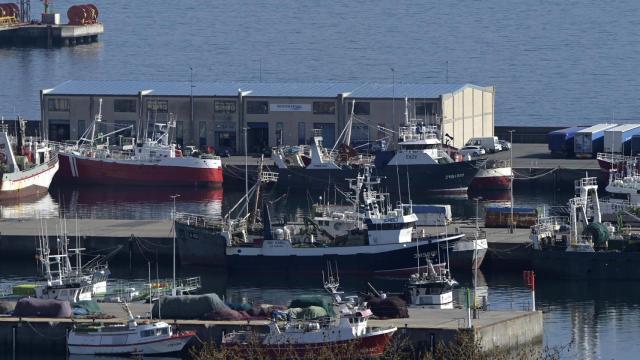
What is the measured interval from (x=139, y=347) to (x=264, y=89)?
50.8 meters

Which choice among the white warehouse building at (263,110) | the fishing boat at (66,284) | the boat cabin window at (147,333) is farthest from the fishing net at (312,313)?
the white warehouse building at (263,110)

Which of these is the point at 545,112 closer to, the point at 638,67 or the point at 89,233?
the point at 638,67

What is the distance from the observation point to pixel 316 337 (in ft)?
199

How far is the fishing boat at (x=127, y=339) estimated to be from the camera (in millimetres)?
62438

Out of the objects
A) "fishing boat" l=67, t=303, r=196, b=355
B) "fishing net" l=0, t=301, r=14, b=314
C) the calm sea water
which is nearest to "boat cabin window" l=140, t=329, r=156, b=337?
"fishing boat" l=67, t=303, r=196, b=355

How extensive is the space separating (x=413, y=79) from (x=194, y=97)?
55.1 meters

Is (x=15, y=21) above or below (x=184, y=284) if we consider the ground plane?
above

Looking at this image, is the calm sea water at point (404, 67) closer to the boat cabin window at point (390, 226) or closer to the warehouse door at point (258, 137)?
the warehouse door at point (258, 137)

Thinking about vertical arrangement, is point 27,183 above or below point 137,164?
below

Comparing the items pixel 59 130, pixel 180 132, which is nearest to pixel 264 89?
pixel 180 132

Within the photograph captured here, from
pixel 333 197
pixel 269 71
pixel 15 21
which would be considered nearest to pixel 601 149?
pixel 333 197

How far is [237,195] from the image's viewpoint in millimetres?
103438

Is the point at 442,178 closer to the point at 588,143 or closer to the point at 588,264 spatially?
the point at 588,143

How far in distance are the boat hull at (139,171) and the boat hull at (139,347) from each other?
140ft
